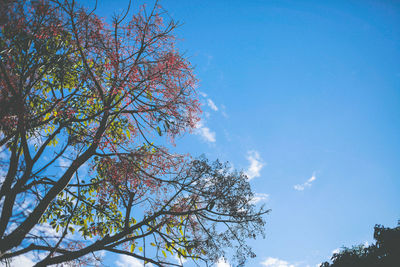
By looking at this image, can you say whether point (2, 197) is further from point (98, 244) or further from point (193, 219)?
point (193, 219)

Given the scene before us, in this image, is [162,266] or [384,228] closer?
[162,266]

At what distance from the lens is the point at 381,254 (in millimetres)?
16188

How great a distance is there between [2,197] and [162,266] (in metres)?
2.95

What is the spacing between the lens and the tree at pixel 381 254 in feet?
48.5

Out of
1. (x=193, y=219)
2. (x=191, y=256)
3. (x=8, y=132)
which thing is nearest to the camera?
(x=8, y=132)

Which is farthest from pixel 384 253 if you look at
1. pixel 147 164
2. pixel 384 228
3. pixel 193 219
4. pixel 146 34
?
pixel 146 34

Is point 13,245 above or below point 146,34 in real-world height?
below

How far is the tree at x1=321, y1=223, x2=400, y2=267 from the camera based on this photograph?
582 inches

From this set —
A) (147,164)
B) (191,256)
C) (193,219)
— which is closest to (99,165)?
(147,164)

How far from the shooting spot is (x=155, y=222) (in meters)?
5.07

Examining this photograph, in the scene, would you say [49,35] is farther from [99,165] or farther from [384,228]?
[384,228]

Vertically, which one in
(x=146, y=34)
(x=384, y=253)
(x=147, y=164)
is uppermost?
(x=146, y=34)

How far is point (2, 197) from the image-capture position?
3.62 meters

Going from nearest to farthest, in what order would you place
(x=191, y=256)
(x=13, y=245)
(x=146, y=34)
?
(x=13, y=245)
(x=191, y=256)
(x=146, y=34)
